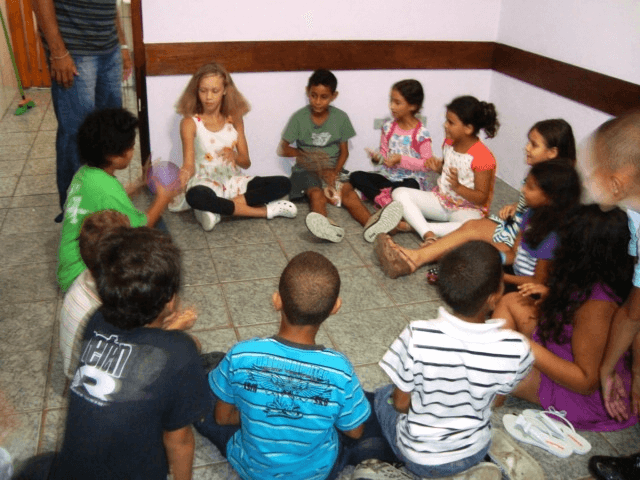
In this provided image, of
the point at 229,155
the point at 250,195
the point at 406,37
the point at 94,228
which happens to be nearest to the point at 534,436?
the point at 94,228

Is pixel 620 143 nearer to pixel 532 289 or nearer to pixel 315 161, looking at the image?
pixel 532 289

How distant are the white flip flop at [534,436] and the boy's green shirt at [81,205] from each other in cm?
150

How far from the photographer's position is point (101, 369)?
1.17 metres

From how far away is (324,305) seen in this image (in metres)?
1.38

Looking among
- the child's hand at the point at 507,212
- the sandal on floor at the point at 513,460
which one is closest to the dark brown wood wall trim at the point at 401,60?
the child's hand at the point at 507,212

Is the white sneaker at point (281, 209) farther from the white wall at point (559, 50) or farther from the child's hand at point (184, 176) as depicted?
the white wall at point (559, 50)

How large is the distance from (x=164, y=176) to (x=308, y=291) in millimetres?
2032

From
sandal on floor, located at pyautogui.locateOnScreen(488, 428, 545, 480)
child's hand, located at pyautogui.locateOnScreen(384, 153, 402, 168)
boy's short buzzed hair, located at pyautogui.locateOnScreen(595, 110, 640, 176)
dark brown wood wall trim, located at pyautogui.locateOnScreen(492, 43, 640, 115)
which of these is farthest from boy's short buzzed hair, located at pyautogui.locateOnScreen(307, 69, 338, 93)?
sandal on floor, located at pyautogui.locateOnScreen(488, 428, 545, 480)

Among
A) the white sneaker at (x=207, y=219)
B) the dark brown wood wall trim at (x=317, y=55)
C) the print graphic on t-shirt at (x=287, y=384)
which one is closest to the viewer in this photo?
the print graphic on t-shirt at (x=287, y=384)

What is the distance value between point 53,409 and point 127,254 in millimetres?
961

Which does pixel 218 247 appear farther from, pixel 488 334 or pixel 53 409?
pixel 488 334

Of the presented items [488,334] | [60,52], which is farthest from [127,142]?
[488,334]

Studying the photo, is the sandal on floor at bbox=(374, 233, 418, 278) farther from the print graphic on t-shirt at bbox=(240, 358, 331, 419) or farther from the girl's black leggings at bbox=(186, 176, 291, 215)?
the print graphic on t-shirt at bbox=(240, 358, 331, 419)

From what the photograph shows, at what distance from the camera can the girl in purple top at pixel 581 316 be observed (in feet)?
6.02
